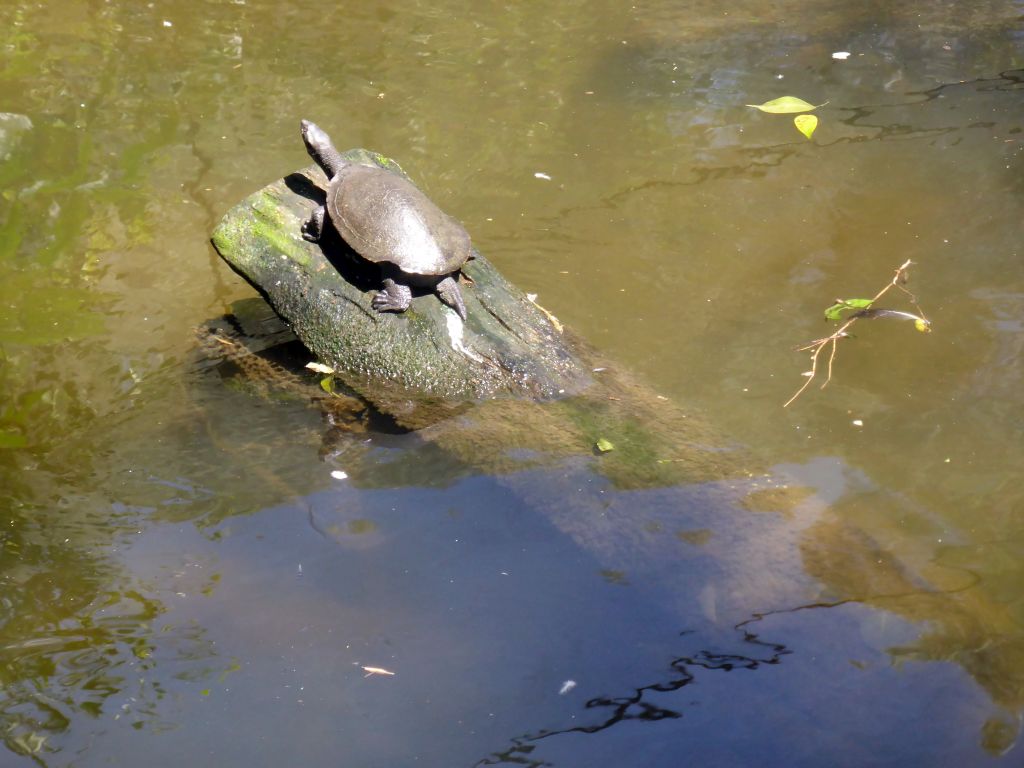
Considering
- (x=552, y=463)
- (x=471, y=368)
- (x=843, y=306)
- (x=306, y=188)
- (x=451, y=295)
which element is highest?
(x=306, y=188)

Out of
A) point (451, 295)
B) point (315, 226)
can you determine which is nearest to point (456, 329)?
point (451, 295)

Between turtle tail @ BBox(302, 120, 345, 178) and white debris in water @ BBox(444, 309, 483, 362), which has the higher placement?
turtle tail @ BBox(302, 120, 345, 178)

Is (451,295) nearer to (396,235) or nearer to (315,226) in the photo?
(396,235)

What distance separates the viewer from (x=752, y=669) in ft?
9.61

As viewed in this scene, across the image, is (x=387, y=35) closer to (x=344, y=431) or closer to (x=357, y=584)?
(x=344, y=431)

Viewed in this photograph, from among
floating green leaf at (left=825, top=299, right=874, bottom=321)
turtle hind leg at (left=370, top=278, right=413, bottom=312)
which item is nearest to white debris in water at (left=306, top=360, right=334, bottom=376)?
turtle hind leg at (left=370, top=278, right=413, bottom=312)

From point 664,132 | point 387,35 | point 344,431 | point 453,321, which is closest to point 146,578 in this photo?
point 344,431

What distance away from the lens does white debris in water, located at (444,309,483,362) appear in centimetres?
403

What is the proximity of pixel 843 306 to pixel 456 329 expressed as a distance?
1.91 metres

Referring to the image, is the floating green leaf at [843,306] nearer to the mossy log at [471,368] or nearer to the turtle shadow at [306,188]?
the mossy log at [471,368]

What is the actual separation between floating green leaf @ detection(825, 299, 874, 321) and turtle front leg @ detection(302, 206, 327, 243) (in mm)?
2452

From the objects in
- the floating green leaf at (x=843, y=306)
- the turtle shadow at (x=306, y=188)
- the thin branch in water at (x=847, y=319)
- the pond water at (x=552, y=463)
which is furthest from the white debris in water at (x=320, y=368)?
the floating green leaf at (x=843, y=306)

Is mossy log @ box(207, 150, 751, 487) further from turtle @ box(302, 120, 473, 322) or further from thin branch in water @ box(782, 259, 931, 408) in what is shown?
thin branch in water @ box(782, 259, 931, 408)

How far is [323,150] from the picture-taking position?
4.72m
